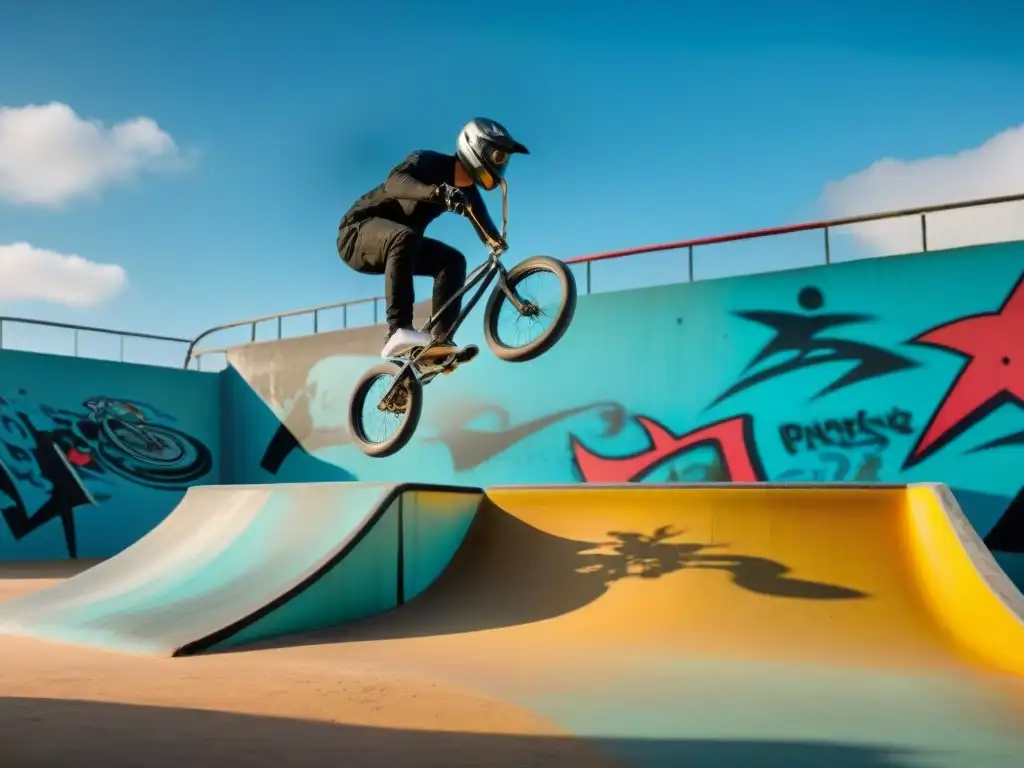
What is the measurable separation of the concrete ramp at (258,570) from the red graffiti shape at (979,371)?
6101 mm

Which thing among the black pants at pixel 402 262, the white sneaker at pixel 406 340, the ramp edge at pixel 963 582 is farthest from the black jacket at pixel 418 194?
the ramp edge at pixel 963 582

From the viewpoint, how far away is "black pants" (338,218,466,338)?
263 inches

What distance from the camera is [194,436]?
63.0ft

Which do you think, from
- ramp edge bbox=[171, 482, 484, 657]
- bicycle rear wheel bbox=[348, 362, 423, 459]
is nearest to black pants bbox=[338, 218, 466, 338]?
bicycle rear wheel bbox=[348, 362, 423, 459]

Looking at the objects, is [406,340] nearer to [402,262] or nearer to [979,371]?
[402,262]

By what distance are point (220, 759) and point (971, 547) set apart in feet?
17.6

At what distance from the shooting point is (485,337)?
284 inches

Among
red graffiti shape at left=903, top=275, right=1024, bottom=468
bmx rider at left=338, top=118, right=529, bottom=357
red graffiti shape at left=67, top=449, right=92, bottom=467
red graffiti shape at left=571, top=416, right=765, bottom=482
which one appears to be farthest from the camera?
red graffiti shape at left=67, top=449, right=92, bottom=467

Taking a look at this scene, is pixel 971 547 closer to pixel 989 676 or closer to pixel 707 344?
pixel 989 676

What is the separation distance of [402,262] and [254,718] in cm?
358

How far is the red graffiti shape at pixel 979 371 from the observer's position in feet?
35.2

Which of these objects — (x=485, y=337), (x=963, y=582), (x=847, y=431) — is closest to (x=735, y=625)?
(x=963, y=582)

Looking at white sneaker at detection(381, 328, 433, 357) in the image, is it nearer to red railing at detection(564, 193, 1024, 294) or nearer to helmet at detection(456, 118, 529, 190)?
helmet at detection(456, 118, 529, 190)

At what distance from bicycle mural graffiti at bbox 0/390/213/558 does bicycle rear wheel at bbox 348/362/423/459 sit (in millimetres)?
10947
